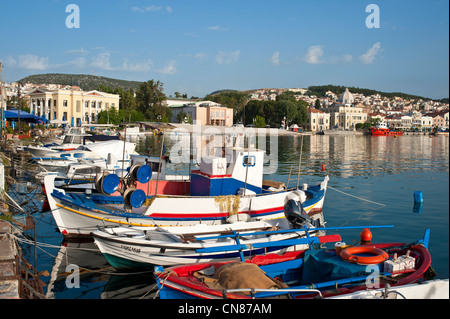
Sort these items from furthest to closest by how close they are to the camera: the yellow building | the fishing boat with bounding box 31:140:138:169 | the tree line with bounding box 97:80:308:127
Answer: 1. the tree line with bounding box 97:80:308:127
2. the yellow building
3. the fishing boat with bounding box 31:140:138:169

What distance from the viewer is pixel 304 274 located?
8.96m

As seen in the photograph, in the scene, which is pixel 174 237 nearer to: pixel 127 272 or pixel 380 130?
pixel 127 272

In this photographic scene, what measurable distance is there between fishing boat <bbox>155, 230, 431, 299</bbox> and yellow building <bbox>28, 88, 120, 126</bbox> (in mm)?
83501

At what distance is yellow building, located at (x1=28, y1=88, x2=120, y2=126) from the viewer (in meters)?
88.3

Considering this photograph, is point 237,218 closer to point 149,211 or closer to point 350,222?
point 149,211

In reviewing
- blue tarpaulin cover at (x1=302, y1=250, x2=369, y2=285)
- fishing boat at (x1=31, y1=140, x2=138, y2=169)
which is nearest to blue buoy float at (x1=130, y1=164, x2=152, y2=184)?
blue tarpaulin cover at (x1=302, y1=250, x2=369, y2=285)

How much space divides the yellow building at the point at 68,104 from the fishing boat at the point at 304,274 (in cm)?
8350

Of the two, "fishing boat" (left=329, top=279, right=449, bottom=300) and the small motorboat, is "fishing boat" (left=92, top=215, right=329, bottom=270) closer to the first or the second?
the small motorboat

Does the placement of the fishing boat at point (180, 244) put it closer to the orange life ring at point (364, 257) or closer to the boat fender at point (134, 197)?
the boat fender at point (134, 197)

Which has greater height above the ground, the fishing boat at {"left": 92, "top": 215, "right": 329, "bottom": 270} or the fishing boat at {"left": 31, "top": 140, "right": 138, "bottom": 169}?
the fishing boat at {"left": 31, "top": 140, "right": 138, "bottom": 169}

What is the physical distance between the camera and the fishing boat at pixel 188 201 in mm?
12320

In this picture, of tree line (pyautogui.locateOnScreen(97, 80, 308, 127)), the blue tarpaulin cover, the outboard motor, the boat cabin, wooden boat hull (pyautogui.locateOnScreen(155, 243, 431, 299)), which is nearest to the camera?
wooden boat hull (pyautogui.locateOnScreen(155, 243, 431, 299))

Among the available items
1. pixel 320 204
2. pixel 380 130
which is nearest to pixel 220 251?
pixel 320 204
